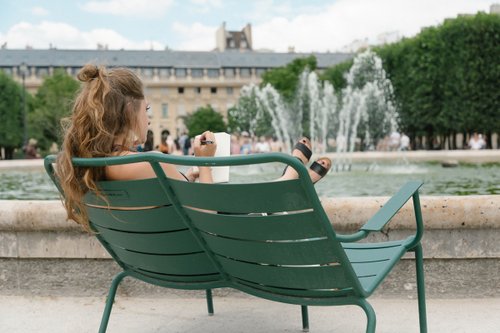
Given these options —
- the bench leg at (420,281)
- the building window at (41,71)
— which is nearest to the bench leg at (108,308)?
the bench leg at (420,281)

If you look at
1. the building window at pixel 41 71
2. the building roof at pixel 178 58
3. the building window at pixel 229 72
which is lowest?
the building window at pixel 229 72

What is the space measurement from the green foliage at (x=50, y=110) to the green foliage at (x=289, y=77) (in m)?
16.5

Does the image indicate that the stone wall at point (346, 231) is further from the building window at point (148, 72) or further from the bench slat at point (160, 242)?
Result: the building window at point (148, 72)

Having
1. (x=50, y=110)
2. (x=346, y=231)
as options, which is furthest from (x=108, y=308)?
(x=50, y=110)

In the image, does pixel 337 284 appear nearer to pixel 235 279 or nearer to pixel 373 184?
pixel 235 279

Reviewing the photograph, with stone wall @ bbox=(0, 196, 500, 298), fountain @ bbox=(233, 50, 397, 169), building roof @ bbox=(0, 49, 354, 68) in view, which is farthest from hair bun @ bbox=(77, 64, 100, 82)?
building roof @ bbox=(0, 49, 354, 68)

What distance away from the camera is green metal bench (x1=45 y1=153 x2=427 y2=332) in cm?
198

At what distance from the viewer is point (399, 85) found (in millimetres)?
43000

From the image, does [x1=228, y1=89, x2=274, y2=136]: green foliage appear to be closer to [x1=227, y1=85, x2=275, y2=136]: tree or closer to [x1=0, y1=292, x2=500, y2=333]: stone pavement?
[x1=227, y1=85, x2=275, y2=136]: tree

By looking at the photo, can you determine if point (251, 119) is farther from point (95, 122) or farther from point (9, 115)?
point (95, 122)

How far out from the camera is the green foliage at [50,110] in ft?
181

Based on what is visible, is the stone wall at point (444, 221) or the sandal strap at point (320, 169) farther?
the stone wall at point (444, 221)

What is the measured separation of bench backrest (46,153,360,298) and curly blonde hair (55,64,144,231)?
2.7 inches

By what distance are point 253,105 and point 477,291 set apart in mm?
60690
